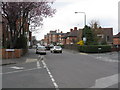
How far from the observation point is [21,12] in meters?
27.1

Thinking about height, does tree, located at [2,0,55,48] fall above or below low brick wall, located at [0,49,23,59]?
above

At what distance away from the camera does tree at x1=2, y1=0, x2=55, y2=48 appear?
83.1 ft

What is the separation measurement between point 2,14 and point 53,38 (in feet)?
420

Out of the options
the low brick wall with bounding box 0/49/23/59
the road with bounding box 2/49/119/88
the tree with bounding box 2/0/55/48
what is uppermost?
the tree with bounding box 2/0/55/48

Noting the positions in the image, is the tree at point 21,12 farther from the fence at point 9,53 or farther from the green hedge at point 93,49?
the green hedge at point 93,49

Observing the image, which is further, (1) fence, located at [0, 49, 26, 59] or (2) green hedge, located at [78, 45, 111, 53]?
(2) green hedge, located at [78, 45, 111, 53]

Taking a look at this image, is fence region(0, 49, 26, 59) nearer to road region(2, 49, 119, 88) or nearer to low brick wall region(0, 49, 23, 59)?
low brick wall region(0, 49, 23, 59)

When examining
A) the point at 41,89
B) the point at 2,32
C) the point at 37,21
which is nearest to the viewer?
the point at 41,89

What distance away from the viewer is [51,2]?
2767 cm

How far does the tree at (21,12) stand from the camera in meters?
25.3

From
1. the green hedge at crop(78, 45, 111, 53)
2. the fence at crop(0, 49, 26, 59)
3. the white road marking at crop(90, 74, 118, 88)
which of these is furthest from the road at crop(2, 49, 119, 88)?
the green hedge at crop(78, 45, 111, 53)

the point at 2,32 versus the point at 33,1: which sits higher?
the point at 33,1

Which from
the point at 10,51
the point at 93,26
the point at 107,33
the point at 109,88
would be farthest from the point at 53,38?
the point at 109,88

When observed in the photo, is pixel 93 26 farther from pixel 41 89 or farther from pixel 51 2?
pixel 41 89
